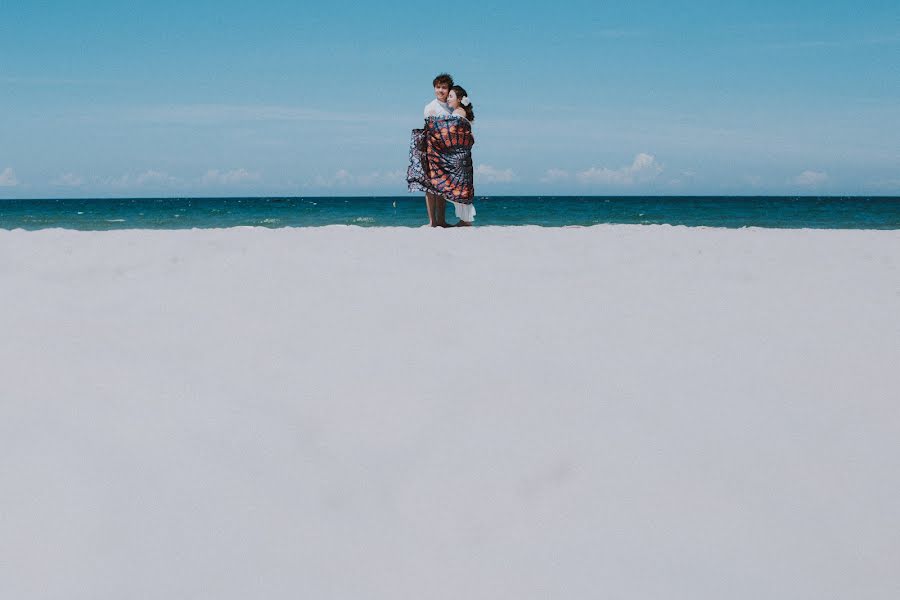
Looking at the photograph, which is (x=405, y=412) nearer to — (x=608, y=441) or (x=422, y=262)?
(x=608, y=441)

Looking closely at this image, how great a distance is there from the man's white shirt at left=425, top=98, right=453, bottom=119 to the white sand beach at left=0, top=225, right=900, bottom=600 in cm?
412

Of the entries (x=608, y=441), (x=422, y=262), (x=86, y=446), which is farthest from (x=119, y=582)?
(x=422, y=262)

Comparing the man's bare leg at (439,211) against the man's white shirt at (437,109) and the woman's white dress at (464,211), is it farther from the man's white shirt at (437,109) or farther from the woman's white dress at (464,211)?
the man's white shirt at (437,109)

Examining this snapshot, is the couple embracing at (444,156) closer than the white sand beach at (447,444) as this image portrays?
No

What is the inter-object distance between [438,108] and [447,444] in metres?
5.46

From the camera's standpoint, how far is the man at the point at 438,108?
6.49 m

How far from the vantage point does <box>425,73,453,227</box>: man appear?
21.3 feet

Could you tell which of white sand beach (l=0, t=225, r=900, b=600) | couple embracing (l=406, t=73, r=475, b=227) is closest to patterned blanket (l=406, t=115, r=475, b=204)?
couple embracing (l=406, t=73, r=475, b=227)

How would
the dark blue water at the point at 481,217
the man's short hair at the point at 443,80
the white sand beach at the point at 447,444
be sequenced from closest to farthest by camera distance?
the white sand beach at the point at 447,444
the man's short hair at the point at 443,80
the dark blue water at the point at 481,217

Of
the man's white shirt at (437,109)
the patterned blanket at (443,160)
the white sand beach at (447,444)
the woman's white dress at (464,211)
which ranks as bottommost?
the white sand beach at (447,444)

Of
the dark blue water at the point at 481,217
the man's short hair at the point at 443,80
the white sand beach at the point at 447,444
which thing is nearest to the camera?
the white sand beach at the point at 447,444

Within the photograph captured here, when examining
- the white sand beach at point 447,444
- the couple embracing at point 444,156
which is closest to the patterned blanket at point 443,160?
the couple embracing at point 444,156

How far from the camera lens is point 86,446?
1489 millimetres

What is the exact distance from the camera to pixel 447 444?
5.01 feet
